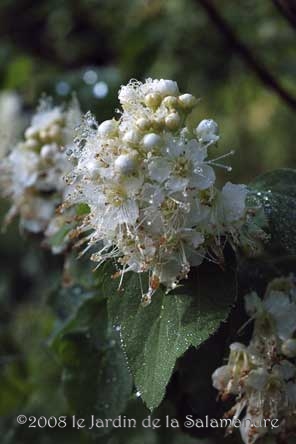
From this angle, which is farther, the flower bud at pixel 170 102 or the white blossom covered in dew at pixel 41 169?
the white blossom covered in dew at pixel 41 169

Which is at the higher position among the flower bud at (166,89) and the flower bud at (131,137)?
the flower bud at (166,89)

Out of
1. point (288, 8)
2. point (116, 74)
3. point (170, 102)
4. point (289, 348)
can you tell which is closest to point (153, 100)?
point (170, 102)

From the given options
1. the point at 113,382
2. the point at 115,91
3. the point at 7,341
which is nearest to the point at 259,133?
the point at 115,91

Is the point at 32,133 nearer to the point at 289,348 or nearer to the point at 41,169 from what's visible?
the point at 41,169

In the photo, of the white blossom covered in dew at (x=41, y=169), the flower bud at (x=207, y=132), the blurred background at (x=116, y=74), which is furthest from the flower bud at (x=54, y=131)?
the flower bud at (x=207, y=132)

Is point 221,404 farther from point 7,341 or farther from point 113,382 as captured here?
point 7,341

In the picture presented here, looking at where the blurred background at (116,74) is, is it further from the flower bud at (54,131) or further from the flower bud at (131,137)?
the flower bud at (131,137)
